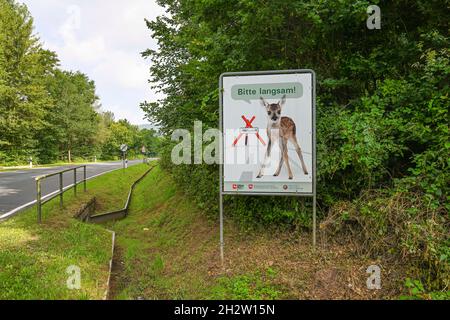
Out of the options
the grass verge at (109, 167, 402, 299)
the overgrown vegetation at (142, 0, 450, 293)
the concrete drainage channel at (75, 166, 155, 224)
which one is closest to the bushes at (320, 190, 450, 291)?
the overgrown vegetation at (142, 0, 450, 293)

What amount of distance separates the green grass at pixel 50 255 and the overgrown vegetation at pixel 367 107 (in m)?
2.55

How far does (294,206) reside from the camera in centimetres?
445

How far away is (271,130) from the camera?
4.29 meters

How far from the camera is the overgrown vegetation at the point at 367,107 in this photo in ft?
11.1

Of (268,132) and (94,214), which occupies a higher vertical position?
(268,132)

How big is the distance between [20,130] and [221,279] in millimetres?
30586

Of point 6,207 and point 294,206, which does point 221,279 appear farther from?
point 6,207

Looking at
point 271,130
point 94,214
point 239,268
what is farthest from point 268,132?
point 94,214

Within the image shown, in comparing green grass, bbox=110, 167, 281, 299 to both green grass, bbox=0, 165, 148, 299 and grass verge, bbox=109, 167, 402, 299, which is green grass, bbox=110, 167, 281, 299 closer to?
grass verge, bbox=109, 167, 402, 299

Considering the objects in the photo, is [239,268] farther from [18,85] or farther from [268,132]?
[18,85]

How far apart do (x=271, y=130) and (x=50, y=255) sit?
3940 millimetres

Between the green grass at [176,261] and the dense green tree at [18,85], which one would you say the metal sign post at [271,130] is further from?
the dense green tree at [18,85]

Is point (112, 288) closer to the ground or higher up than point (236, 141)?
closer to the ground
